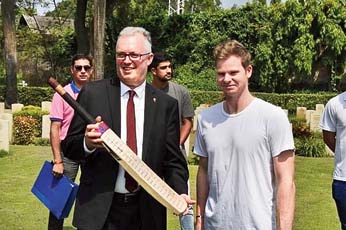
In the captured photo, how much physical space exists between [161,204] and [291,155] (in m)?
0.77

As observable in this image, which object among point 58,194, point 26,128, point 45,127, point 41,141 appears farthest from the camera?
point 26,128

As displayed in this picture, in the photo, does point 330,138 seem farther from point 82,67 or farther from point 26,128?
point 26,128

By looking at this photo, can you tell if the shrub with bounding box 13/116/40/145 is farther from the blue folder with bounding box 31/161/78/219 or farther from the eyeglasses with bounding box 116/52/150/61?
the eyeglasses with bounding box 116/52/150/61

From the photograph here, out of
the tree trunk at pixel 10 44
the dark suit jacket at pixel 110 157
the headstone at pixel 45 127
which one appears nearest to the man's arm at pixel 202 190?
the dark suit jacket at pixel 110 157

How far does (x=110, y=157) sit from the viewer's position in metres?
3.58

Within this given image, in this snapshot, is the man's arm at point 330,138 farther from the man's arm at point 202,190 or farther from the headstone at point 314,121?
the headstone at point 314,121

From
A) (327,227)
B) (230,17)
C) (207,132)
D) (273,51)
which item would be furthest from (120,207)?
(230,17)

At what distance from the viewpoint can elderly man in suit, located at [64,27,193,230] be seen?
3580mm

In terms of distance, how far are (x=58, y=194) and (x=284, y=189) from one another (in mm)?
2498

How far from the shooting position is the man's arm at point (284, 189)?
11.0 feet

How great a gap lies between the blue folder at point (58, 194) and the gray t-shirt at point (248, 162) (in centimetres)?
210

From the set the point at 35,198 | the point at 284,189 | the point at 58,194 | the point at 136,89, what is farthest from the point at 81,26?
the point at 284,189

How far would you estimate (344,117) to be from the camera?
4.73m

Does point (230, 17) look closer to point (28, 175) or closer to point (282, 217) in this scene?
point (28, 175)
